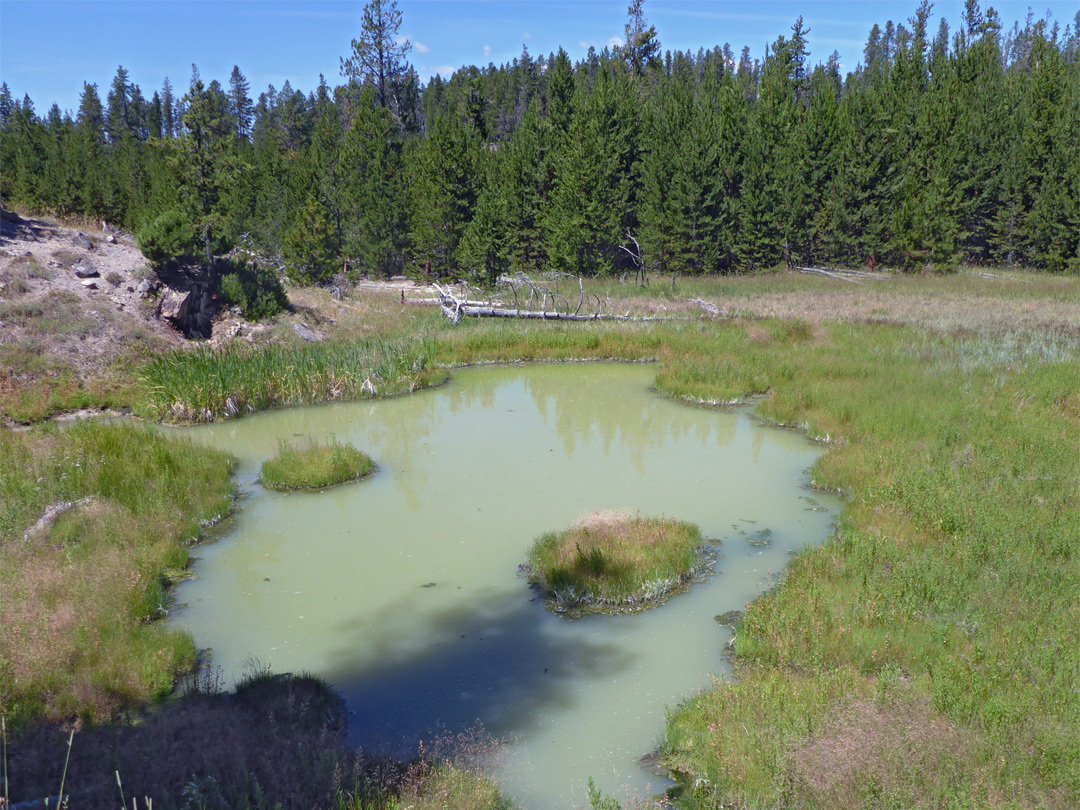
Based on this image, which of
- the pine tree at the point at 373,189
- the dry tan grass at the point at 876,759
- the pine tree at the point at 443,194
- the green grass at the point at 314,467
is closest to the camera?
the dry tan grass at the point at 876,759

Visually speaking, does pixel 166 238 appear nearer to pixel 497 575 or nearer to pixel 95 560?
pixel 95 560

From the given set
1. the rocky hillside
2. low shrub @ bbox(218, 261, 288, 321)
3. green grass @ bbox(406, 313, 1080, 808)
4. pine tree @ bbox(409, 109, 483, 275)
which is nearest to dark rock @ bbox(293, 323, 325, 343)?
low shrub @ bbox(218, 261, 288, 321)

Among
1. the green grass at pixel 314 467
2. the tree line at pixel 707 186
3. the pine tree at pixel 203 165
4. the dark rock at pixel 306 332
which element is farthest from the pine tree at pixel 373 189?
the green grass at pixel 314 467

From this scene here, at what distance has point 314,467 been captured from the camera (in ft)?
39.1

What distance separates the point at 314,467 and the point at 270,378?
5259 millimetres

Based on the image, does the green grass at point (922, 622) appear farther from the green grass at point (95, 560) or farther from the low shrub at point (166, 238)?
the low shrub at point (166, 238)

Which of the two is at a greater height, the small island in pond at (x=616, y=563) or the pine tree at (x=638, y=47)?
the pine tree at (x=638, y=47)

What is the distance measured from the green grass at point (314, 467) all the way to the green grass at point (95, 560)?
71 centimetres

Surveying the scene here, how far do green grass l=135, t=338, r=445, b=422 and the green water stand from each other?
634mm

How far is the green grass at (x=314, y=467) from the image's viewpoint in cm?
1171

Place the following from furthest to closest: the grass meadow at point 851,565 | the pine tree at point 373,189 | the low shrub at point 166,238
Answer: the pine tree at point 373,189 < the low shrub at point 166,238 < the grass meadow at point 851,565

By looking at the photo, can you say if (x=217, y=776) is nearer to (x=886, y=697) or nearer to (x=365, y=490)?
(x=886, y=697)

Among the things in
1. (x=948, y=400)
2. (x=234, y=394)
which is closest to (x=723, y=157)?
(x=948, y=400)

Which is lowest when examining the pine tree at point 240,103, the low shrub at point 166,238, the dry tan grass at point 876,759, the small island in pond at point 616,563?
the small island in pond at point 616,563
